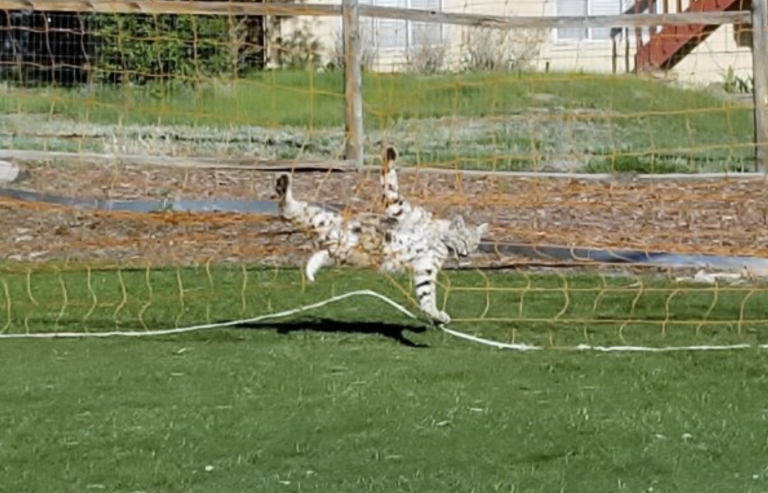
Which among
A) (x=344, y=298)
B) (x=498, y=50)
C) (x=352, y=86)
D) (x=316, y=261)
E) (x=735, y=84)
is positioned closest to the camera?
(x=316, y=261)

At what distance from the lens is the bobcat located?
25.6 ft

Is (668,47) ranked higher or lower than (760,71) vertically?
higher

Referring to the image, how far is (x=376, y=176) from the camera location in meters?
12.4

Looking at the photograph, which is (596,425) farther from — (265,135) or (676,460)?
(265,135)

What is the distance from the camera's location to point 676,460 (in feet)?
18.0

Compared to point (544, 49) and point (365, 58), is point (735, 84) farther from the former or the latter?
point (544, 49)

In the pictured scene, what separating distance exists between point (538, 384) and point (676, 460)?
4.19 ft

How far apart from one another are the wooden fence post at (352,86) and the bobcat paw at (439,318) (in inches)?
188

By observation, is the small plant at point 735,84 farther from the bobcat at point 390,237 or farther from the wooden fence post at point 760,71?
the bobcat at point 390,237

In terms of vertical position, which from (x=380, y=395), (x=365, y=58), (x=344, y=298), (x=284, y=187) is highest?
(x=365, y=58)

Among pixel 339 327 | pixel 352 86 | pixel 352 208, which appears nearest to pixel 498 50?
pixel 352 86

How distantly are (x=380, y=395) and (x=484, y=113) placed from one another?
828cm

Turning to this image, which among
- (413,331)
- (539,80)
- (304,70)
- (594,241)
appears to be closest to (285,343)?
(413,331)

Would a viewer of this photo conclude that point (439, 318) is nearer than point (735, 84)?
Yes
